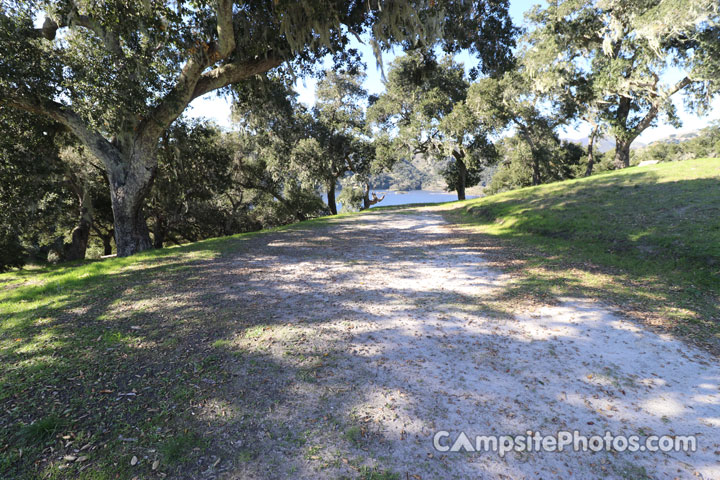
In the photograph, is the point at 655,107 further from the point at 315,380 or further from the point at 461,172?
the point at 315,380

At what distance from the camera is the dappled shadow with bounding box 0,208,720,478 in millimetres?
2520

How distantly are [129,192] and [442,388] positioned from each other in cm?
1137

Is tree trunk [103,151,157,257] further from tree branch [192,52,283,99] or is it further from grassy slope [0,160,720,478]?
tree branch [192,52,283,99]

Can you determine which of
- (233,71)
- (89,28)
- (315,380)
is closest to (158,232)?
(89,28)

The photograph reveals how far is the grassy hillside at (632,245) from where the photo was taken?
5176 mm

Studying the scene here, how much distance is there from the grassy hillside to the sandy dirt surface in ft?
2.76

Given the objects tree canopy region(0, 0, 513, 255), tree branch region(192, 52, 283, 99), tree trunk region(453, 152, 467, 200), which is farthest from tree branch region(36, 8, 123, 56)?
tree trunk region(453, 152, 467, 200)

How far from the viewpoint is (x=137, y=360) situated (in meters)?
3.85

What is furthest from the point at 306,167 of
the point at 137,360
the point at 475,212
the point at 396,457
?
the point at 396,457

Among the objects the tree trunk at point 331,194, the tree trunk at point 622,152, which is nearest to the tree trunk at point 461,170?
the tree trunk at point 622,152

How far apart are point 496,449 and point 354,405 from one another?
133 cm

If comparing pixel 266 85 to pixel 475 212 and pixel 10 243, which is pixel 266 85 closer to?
pixel 475 212

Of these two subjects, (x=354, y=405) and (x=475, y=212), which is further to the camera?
(x=475, y=212)

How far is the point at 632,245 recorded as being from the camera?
7.57 metres
